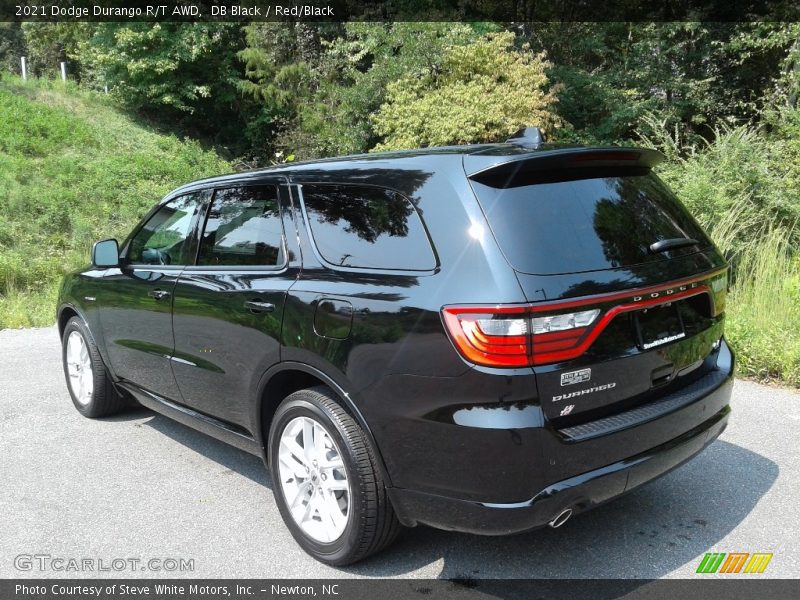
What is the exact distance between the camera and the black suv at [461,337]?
2.48m

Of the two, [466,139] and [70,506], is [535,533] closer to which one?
[70,506]

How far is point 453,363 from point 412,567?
1.13m

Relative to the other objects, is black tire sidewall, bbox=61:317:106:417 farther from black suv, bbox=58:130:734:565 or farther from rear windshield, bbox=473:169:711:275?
rear windshield, bbox=473:169:711:275

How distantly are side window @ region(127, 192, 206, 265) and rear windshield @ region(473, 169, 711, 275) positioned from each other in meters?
2.09

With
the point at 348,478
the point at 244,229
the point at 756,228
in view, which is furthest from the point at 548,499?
the point at 756,228

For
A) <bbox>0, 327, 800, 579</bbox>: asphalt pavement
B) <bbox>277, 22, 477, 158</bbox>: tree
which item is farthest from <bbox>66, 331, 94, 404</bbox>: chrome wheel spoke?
<bbox>277, 22, 477, 158</bbox>: tree

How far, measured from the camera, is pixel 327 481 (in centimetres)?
304

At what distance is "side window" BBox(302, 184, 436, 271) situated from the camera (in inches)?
110

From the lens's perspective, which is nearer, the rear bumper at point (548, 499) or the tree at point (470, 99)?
the rear bumper at point (548, 499)

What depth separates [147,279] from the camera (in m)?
4.29

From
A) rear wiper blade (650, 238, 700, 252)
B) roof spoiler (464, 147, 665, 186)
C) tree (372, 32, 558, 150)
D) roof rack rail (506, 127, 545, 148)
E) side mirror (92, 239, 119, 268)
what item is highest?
tree (372, 32, 558, 150)

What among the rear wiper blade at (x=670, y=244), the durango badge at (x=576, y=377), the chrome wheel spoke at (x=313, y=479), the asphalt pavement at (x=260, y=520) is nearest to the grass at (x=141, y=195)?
the asphalt pavement at (x=260, y=520)

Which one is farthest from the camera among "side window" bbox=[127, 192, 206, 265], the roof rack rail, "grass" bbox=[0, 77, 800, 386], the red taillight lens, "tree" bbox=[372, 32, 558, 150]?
"tree" bbox=[372, 32, 558, 150]

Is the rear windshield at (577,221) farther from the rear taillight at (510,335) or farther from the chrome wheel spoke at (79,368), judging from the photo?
the chrome wheel spoke at (79,368)
